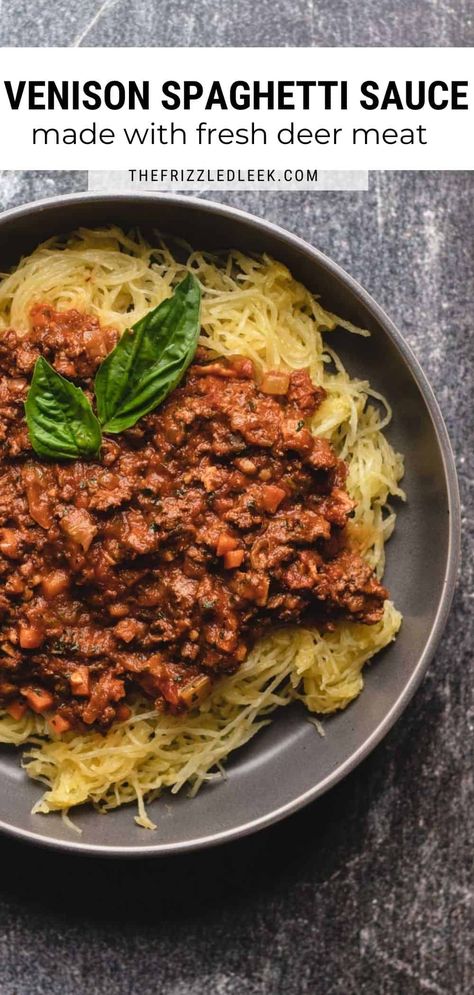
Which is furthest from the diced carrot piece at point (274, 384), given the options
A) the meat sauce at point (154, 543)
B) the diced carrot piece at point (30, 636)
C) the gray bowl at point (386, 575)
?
the diced carrot piece at point (30, 636)

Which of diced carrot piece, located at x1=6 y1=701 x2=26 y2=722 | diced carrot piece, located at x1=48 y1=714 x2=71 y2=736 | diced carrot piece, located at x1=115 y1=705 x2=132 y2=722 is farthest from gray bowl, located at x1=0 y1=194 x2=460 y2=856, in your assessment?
diced carrot piece, located at x1=115 y1=705 x2=132 y2=722

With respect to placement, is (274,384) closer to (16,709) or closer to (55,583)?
(55,583)

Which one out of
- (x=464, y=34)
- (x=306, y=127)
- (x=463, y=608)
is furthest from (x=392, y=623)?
(x=464, y=34)

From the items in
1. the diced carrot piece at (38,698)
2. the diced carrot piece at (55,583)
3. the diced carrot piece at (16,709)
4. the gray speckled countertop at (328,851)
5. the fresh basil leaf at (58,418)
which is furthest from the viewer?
the gray speckled countertop at (328,851)

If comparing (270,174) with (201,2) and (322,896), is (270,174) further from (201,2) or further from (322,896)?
(322,896)

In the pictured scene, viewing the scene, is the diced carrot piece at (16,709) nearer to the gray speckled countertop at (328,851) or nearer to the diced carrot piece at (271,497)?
the gray speckled countertop at (328,851)

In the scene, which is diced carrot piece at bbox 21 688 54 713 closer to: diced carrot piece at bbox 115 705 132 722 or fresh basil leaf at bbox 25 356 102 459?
diced carrot piece at bbox 115 705 132 722

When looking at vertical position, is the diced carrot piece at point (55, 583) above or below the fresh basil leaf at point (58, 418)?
below

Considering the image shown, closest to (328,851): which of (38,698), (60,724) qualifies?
(60,724)
